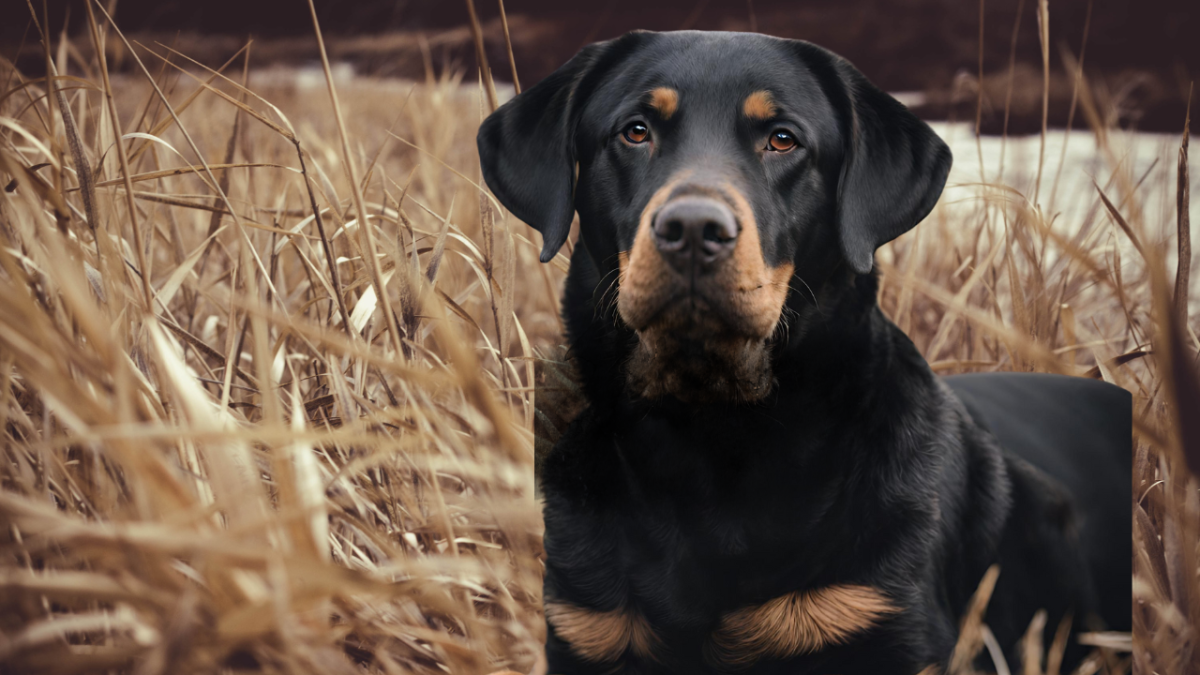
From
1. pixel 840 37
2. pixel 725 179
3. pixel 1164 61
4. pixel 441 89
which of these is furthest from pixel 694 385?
→ pixel 840 37

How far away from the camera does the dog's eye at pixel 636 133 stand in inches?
66.7

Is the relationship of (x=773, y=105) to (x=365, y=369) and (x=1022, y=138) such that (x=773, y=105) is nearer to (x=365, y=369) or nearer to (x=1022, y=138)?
(x=365, y=369)

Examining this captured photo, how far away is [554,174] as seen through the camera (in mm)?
1805

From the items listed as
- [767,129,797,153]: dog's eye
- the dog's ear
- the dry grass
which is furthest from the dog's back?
the dog's ear

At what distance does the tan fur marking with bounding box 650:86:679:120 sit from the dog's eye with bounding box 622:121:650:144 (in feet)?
0.14

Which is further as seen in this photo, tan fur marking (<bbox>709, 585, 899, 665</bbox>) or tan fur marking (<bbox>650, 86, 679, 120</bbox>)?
tan fur marking (<bbox>650, 86, 679, 120</bbox>)

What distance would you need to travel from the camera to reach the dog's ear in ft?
5.92

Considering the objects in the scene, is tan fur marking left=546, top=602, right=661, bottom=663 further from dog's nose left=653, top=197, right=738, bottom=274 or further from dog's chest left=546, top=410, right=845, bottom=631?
dog's nose left=653, top=197, right=738, bottom=274

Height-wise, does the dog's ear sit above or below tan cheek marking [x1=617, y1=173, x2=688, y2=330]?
above

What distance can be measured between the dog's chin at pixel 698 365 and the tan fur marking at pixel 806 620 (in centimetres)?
38

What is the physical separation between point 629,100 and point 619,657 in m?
1.05

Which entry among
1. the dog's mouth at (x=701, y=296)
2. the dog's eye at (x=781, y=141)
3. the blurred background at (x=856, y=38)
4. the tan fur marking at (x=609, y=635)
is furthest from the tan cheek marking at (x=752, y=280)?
the blurred background at (x=856, y=38)

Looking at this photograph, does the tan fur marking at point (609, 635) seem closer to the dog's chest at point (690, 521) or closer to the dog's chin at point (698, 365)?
the dog's chest at point (690, 521)

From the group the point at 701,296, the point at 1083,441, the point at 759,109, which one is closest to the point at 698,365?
the point at 701,296
